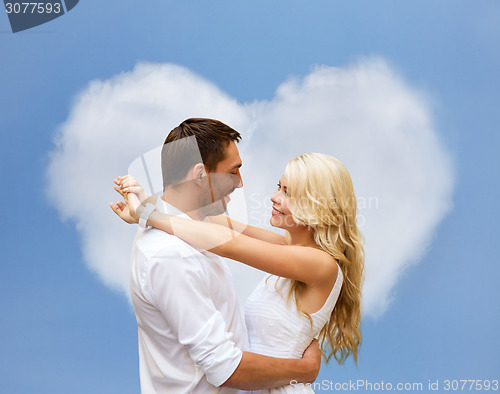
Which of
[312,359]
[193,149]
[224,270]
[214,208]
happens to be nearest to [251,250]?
[224,270]

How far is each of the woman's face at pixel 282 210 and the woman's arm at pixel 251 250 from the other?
14cm

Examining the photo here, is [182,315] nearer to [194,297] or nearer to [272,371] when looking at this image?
[194,297]

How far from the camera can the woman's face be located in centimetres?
193

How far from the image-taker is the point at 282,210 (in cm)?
194

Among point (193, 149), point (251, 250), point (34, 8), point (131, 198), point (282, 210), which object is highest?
point (34, 8)

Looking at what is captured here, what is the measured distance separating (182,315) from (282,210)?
543mm

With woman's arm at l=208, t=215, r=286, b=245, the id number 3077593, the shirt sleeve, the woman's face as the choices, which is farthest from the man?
the id number 3077593

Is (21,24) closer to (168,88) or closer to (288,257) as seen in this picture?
(168,88)

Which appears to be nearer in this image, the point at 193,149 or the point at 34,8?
the point at 193,149

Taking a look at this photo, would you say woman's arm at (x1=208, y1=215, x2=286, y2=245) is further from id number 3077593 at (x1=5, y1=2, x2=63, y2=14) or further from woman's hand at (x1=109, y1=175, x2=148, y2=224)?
id number 3077593 at (x1=5, y1=2, x2=63, y2=14)

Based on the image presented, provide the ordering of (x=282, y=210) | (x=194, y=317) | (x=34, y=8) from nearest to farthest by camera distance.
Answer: (x=194, y=317), (x=282, y=210), (x=34, y=8)

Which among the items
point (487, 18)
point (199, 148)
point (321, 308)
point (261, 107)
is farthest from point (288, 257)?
point (487, 18)

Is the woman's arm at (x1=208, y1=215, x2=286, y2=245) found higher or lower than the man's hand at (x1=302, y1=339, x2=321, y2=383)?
higher

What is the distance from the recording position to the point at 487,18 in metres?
3.72
